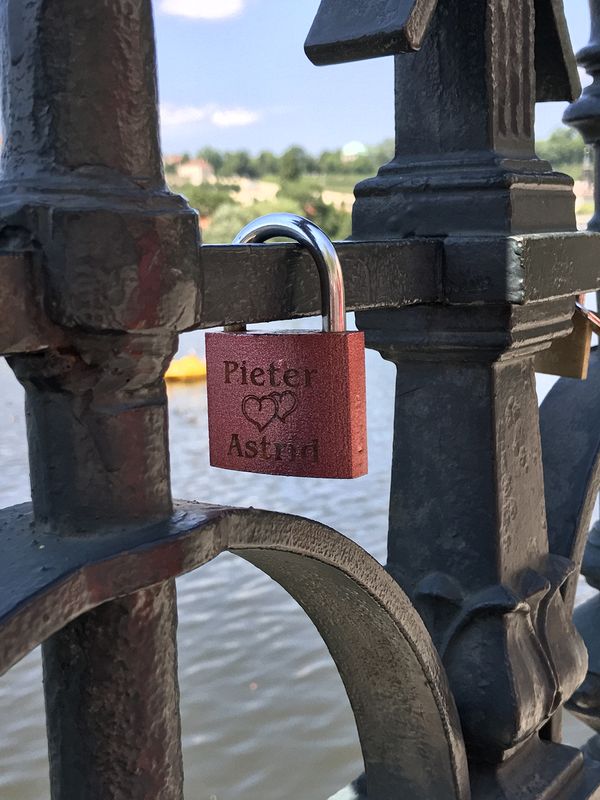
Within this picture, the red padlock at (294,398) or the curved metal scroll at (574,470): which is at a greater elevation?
the red padlock at (294,398)

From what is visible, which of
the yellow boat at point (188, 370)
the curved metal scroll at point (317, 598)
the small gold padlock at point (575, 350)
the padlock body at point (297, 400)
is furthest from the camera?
the yellow boat at point (188, 370)

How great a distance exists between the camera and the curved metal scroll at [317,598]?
0.35m

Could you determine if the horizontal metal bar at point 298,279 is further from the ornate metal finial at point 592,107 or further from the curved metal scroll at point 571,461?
the ornate metal finial at point 592,107

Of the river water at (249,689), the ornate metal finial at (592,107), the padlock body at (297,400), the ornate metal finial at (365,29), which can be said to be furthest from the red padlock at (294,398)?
the river water at (249,689)

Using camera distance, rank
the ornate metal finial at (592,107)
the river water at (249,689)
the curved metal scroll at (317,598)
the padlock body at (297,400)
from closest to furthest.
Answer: the curved metal scroll at (317,598) → the padlock body at (297,400) → the ornate metal finial at (592,107) → the river water at (249,689)

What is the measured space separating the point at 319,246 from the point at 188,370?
12.3 ft

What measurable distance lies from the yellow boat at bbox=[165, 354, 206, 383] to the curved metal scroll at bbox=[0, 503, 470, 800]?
3.41 meters

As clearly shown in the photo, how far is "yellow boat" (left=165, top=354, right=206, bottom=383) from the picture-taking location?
13.4 feet

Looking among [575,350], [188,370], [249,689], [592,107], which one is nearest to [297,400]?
[575,350]

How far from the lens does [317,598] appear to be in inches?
22.5

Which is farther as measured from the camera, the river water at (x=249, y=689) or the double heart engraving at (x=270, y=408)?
the river water at (x=249, y=689)

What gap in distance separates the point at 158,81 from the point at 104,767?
0.27 metres

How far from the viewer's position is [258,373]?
1.55 ft

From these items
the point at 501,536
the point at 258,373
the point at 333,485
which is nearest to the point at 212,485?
the point at 333,485
